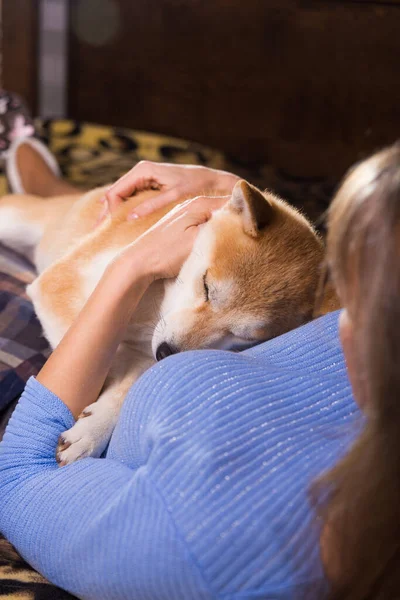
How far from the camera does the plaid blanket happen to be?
4.57 ft

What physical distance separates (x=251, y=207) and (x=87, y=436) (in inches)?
21.6

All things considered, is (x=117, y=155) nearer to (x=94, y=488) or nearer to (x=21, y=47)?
(x=21, y=47)

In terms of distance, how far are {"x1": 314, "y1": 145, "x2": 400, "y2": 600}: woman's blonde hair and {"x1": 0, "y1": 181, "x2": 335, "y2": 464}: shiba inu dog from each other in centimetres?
55

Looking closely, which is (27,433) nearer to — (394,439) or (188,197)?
(394,439)

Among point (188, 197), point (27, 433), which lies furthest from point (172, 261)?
point (27, 433)

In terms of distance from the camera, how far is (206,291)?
1341 mm

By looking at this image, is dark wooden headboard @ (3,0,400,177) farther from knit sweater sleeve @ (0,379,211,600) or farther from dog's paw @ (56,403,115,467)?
knit sweater sleeve @ (0,379,211,600)

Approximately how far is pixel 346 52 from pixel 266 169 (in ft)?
2.21

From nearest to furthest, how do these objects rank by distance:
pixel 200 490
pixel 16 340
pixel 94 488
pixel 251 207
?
1. pixel 200 490
2. pixel 94 488
3. pixel 251 207
4. pixel 16 340

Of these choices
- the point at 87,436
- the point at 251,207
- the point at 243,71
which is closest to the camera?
the point at 87,436

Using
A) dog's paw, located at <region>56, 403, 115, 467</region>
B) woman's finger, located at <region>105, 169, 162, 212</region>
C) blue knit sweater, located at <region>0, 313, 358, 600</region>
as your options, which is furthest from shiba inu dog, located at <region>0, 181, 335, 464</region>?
blue knit sweater, located at <region>0, 313, 358, 600</region>

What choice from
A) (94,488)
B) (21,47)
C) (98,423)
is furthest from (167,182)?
(21,47)

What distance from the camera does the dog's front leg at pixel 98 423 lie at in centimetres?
115

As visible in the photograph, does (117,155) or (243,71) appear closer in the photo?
(117,155)
